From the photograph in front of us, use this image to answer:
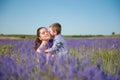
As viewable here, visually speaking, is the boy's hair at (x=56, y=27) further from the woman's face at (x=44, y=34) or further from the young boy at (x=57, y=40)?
the woman's face at (x=44, y=34)

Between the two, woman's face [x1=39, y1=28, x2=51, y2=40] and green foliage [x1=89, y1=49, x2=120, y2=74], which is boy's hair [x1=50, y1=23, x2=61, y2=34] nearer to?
woman's face [x1=39, y1=28, x2=51, y2=40]

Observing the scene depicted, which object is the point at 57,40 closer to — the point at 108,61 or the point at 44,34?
the point at 44,34

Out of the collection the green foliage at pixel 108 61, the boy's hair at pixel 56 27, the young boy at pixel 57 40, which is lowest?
the green foliage at pixel 108 61

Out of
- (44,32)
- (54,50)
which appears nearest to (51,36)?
(44,32)

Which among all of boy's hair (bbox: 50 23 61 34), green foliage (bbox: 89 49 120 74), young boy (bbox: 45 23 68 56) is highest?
boy's hair (bbox: 50 23 61 34)

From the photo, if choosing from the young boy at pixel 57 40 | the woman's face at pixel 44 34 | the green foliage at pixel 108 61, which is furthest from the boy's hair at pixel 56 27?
the green foliage at pixel 108 61

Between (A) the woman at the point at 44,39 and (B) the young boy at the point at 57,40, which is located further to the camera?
(A) the woman at the point at 44,39

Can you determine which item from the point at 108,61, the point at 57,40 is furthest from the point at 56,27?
the point at 108,61

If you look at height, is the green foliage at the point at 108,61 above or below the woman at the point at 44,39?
below

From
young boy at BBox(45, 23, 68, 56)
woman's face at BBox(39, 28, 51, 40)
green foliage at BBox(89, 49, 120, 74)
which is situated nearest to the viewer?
green foliage at BBox(89, 49, 120, 74)

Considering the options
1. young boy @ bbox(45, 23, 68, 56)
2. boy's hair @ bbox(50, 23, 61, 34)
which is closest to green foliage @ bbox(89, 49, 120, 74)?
young boy @ bbox(45, 23, 68, 56)

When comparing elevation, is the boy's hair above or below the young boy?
above

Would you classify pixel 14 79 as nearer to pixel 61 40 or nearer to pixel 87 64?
pixel 87 64

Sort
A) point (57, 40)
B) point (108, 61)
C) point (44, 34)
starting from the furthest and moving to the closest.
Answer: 1. point (44, 34)
2. point (57, 40)
3. point (108, 61)
